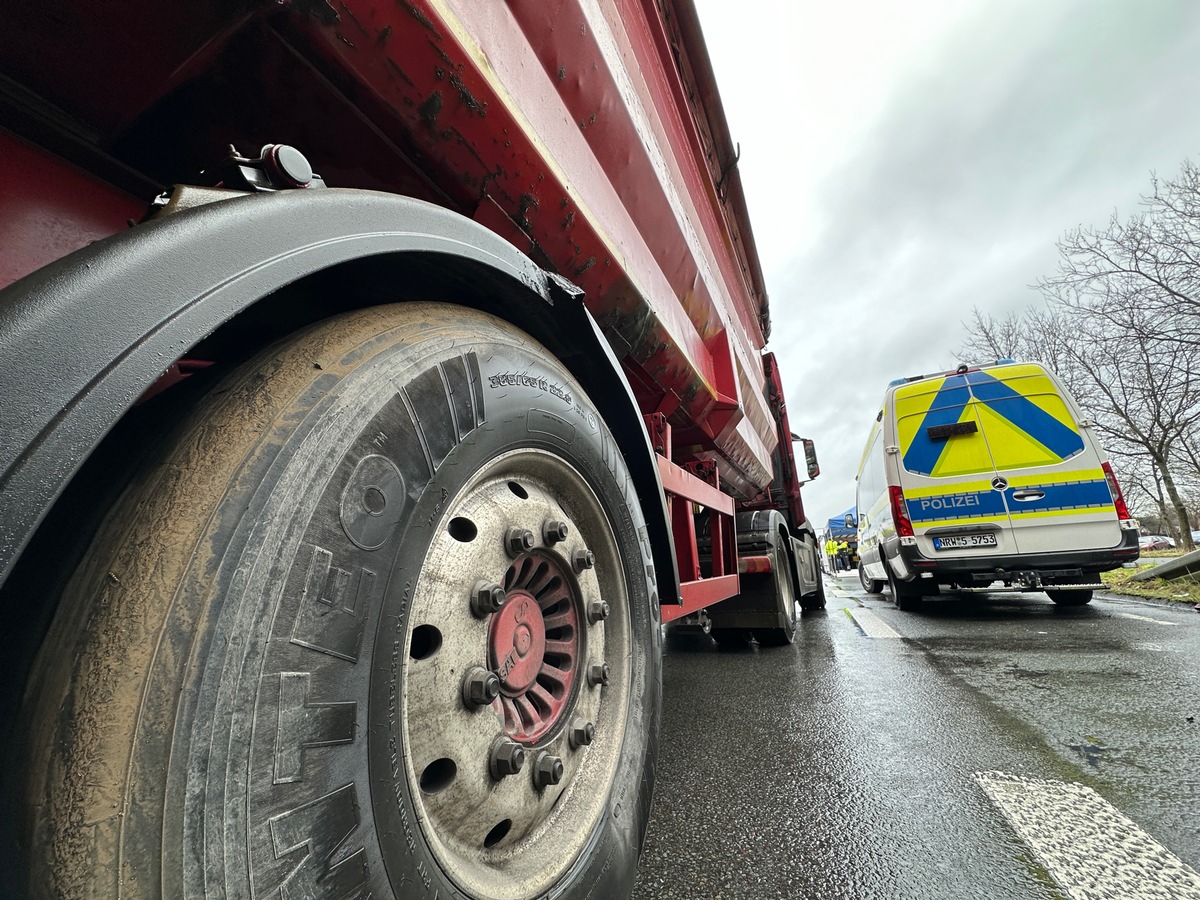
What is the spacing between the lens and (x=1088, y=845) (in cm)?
146

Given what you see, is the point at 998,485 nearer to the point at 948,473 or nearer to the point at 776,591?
the point at 948,473

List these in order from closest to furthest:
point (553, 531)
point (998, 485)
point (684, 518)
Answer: point (553, 531)
point (684, 518)
point (998, 485)

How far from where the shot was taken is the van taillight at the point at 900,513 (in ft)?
20.5

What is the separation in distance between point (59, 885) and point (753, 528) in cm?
442

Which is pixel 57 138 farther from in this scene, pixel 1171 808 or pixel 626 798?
pixel 1171 808

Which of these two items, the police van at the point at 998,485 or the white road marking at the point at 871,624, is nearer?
the white road marking at the point at 871,624

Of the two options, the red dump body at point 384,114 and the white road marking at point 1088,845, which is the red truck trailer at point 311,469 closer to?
the red dump body at point 384,114

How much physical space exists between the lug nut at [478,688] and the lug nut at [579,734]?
34 centimetres

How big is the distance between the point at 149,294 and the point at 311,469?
0.24m

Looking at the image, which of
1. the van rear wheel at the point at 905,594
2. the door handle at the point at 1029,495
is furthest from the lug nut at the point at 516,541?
the van rear wheel at the point at 905,594

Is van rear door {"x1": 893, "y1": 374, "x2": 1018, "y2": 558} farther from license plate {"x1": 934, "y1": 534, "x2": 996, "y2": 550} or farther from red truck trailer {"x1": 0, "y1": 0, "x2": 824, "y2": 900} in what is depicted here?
red truck trailer {"x1": 0, "y1": 0, "x2": 824, "y2": 900}

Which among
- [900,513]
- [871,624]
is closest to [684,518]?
[871,624]

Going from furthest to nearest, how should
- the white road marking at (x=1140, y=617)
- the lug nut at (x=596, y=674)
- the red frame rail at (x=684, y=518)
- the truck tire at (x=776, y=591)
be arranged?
1. the white road marking at (x=1140, y=617)
2. the truck tire at (x=776, y=591)
3. the red frame rail at (x=684, y=518)
4. the lug nut at (x=596, y=674)

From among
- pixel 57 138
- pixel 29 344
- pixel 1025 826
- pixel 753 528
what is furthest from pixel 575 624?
pixel 753 528
